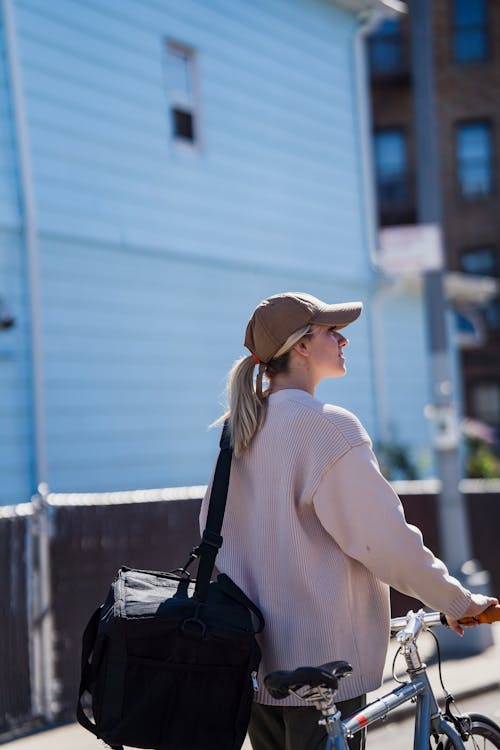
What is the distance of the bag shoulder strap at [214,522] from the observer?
281 centimetres

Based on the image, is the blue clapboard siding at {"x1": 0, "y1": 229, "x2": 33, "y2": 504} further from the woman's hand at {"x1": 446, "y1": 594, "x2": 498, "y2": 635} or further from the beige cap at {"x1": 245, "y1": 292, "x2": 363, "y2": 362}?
the woman's hand at {"x1": 446, "y1": 594, "x2": 498, "y2": 635}

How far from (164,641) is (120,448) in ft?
26.1

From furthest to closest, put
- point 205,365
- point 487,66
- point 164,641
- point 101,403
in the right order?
1. point 487,66
2. point 205,365
3. point 101,403
4. point 164,641

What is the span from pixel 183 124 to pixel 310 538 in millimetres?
9489

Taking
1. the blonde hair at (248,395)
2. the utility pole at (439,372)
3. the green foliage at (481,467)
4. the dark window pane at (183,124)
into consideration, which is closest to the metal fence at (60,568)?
the utility pole at (439,372)

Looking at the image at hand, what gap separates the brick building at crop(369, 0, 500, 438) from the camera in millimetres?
27922

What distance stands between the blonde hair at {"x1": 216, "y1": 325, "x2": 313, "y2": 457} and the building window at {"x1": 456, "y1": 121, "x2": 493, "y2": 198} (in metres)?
26.4

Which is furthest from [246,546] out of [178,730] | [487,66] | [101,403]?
[487,66]

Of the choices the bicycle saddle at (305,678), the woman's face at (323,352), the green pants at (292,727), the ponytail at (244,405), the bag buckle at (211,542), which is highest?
the woman's face at (323,352)

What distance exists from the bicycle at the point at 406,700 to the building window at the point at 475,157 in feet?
85.8

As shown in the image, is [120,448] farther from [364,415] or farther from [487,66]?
[487,66]

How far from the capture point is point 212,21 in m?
12.0

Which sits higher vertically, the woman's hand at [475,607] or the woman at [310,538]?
the woman at [310,538]

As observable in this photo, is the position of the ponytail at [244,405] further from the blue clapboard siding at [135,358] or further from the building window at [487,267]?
the building window at [487,267]
